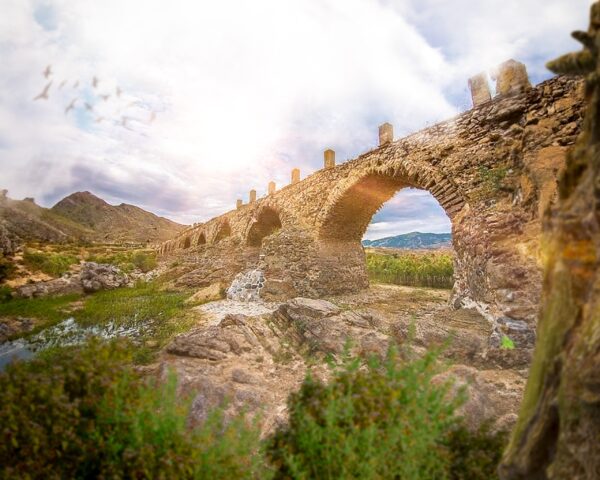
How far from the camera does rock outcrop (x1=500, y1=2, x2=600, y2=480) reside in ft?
6.21

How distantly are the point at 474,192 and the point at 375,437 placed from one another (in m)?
7.63

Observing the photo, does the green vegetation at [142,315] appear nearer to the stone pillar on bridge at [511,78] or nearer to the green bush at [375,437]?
the green bush at [375,437]

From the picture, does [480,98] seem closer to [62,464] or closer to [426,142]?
[426,142]

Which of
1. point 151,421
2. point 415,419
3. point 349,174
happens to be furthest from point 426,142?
point 151,421

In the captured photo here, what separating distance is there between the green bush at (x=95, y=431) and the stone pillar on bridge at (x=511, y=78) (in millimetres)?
9622

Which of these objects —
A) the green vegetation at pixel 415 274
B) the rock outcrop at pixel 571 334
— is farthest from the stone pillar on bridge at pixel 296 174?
the rock outcrop at pixel 571 334

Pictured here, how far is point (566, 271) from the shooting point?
2238mm

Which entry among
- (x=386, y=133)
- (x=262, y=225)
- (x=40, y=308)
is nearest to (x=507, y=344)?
(x=386, y=133)

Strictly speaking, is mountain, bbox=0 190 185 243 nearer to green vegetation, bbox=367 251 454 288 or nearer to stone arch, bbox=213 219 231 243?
stone arch, bbox=213 219 231 243

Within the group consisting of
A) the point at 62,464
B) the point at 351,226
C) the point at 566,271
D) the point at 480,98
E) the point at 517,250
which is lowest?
the point at 62,464

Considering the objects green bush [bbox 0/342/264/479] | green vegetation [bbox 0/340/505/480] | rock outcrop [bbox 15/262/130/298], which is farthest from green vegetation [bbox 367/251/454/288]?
green bush [bbox 0/342/264/479]

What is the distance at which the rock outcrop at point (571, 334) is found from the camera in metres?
1.89

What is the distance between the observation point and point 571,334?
2.12 meters

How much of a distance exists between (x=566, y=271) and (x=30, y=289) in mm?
18553
